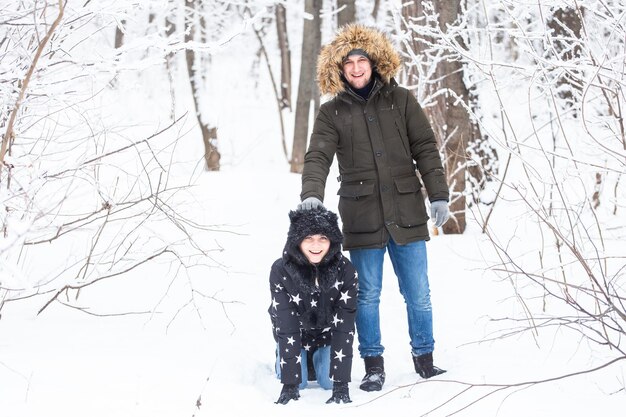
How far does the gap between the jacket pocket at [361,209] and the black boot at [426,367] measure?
762 mm

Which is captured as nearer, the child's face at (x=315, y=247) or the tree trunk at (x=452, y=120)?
the child's face at (x=315, y=247)

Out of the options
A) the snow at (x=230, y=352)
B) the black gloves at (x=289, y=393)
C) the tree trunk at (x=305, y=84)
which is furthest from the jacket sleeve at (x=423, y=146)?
the tree trunk at (x=305, y=84)

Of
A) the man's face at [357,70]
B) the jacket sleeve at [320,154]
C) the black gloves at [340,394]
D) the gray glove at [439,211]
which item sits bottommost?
the black gloves at [340,394]

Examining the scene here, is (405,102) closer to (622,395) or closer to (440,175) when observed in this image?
(440,175)

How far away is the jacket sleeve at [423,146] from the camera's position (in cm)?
369

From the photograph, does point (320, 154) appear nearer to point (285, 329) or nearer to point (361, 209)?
point (361, 209)

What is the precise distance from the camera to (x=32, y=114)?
327cm

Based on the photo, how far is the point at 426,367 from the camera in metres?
3.71

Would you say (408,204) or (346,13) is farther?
(346,13)

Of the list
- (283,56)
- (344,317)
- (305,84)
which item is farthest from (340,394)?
(283,56)

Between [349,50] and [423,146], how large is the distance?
66cm

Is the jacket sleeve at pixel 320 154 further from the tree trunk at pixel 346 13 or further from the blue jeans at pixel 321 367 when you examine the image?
the tree trunk at pixel 346 13

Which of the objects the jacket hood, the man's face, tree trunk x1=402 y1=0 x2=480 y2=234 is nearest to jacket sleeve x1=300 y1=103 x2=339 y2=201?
the jacket hood

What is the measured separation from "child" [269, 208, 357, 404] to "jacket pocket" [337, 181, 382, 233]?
19 cm
